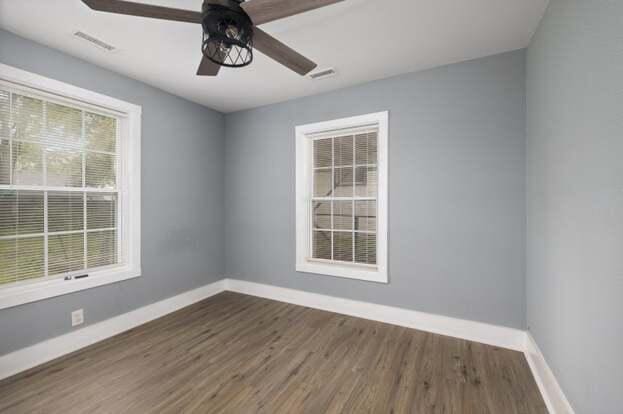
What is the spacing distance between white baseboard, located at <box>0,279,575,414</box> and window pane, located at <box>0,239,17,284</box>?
58 cm

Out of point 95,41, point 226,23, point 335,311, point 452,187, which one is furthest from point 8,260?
point 452,187

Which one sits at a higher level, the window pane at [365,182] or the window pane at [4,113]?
the window pane at [4,113]

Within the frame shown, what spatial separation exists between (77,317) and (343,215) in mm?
2818

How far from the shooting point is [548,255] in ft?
5.69

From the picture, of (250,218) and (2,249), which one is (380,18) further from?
(2,249)

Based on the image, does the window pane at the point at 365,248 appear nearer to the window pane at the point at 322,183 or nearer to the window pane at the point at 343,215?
the window pane at the point at 343,215

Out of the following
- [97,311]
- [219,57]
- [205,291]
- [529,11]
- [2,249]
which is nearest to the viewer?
[219,57]

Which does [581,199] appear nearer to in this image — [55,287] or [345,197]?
[345,197]

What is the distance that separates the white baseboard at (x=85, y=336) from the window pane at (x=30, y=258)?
1.89ft

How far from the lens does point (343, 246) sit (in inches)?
127

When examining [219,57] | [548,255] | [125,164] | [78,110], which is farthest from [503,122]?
[78,110]

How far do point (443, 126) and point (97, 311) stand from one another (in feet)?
12.5

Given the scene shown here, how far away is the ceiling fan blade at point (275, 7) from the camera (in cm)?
129

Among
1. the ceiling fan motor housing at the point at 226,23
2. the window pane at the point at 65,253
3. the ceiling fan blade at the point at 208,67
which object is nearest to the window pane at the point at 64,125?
the window pane at the point at 65,253
